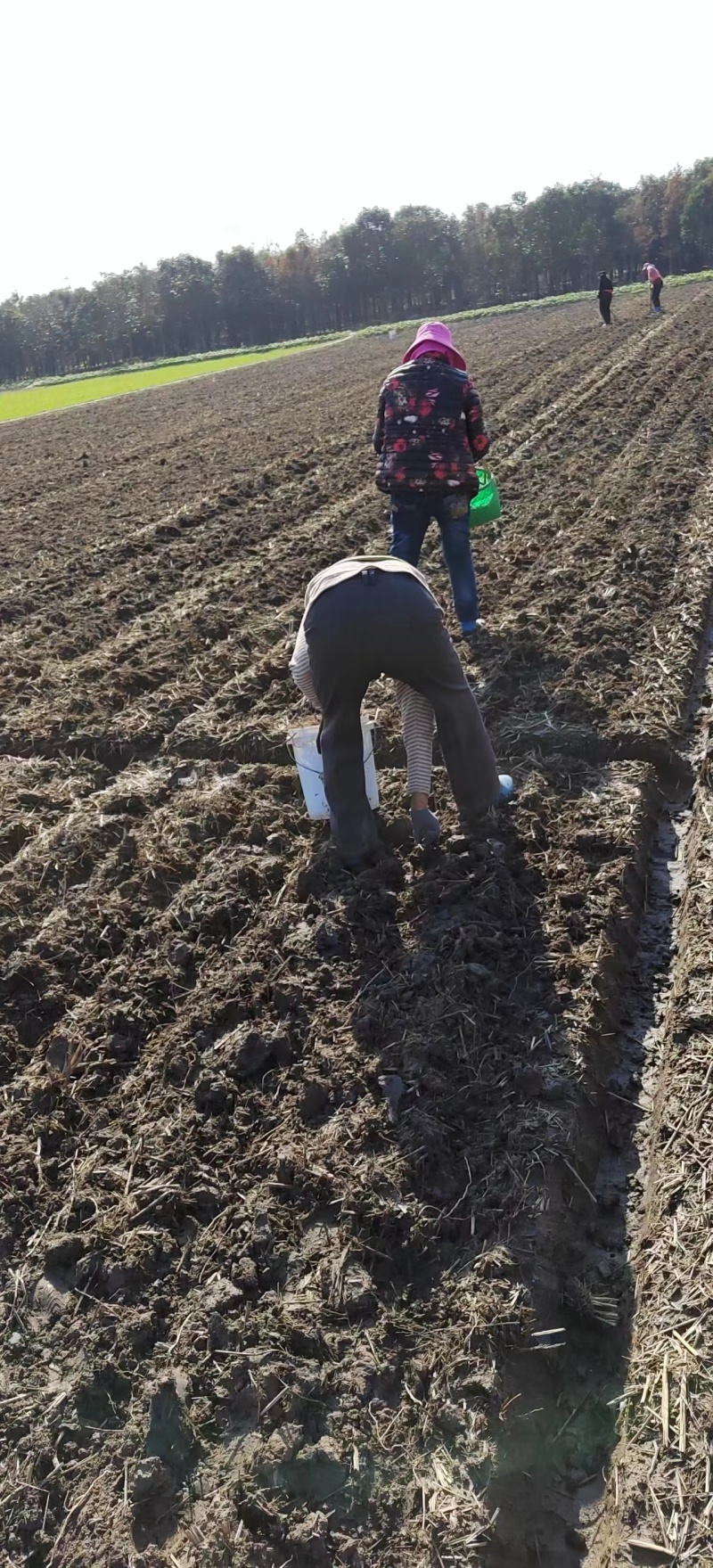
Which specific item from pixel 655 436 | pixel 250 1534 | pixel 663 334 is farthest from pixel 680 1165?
pixel 663 334

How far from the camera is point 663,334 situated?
68.1 feet

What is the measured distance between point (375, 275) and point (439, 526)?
7924 cm

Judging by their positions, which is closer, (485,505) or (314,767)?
(314,767)

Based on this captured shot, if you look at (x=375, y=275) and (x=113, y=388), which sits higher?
(x=375, y=275)

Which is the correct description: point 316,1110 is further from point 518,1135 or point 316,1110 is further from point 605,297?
point 605,297

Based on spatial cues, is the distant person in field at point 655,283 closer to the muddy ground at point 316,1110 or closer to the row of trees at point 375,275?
the muddy ground at point 316,1110

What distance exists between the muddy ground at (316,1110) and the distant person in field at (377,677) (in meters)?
0.24

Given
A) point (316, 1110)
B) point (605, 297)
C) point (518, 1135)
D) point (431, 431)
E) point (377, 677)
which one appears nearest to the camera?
point (518, 1135)

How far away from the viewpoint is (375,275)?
249 ft

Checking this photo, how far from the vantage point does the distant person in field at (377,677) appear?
3801 mm

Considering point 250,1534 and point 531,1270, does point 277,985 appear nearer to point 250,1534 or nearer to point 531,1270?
point 531,1270

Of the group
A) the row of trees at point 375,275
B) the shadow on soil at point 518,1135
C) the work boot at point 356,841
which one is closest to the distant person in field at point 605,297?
the work boot at point 356,841

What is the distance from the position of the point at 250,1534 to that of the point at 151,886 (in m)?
2.66

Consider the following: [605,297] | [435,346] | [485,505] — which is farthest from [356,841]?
[605,297]
